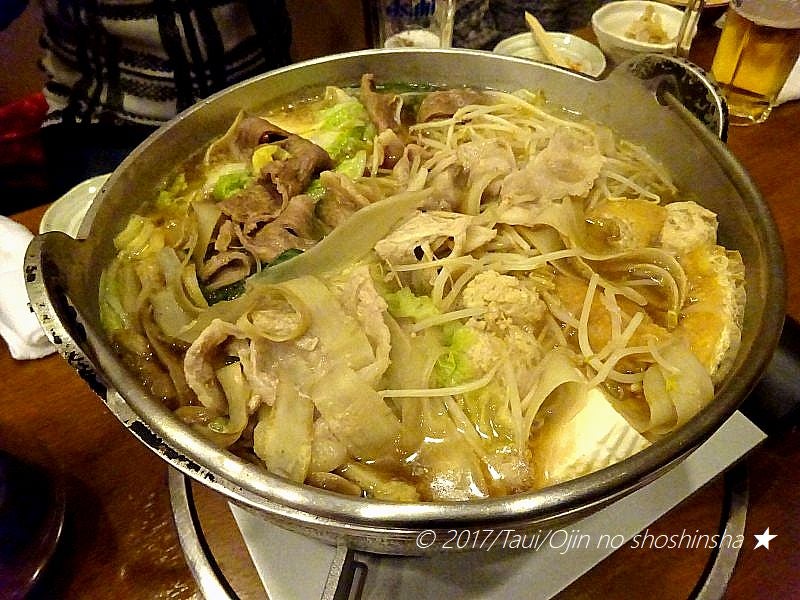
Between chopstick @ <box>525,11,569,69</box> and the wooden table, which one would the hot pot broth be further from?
chopstick @ <box>525,11,569,69</box>

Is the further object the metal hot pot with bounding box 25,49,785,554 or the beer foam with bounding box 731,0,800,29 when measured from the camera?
the beer foam with bounding box 731,0,800,29

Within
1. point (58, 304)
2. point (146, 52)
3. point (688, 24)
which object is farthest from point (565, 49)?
point (58, 304)

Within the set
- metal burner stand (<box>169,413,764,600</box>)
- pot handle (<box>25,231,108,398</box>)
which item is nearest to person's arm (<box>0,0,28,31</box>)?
pot handle (<box>25,231,108,398</box>)

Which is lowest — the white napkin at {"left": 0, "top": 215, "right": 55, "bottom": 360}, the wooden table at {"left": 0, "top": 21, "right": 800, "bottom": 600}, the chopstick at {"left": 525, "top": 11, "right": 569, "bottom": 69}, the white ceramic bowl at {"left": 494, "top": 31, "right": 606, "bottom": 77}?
the wooden table at {"left": 0, "top": 21, "right": 800, "bottom": 600}

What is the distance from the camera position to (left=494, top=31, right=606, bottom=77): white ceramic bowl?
3180 mm

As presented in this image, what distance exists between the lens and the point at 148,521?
5.53 feet

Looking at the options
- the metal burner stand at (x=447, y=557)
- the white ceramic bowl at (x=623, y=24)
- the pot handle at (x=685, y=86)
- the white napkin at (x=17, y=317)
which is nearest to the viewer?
the metal burner stand at (x=447, y=557)

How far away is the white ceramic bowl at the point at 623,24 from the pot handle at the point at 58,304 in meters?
2.74

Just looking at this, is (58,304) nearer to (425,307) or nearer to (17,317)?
(425,307)

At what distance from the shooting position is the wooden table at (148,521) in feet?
5.19

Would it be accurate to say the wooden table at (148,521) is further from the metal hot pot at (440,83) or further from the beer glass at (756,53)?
the beer glass at (756,53)

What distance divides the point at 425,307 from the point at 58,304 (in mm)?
781

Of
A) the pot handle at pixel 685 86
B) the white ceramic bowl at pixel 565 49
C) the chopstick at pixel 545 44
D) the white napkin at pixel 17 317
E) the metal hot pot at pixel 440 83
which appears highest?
the pot handle at pixel 685 86
